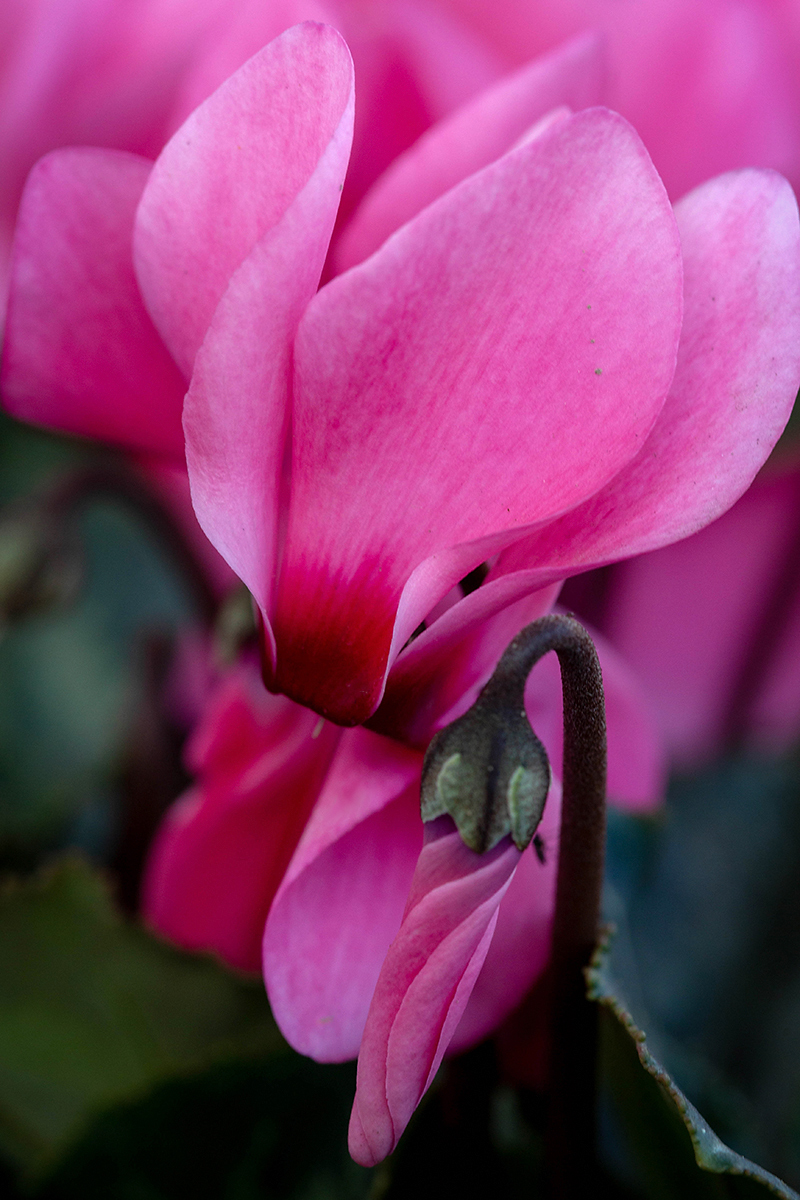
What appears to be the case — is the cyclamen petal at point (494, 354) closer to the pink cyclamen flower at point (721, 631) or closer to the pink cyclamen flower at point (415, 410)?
the pink cyclamen flower at point (415, 410)

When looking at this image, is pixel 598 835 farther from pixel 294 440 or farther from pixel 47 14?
pixel 47 14

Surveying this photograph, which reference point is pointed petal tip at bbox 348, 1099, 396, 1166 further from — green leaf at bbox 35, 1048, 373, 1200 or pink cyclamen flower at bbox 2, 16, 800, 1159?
green leaf at bbox 35, 1048, 373, 1200

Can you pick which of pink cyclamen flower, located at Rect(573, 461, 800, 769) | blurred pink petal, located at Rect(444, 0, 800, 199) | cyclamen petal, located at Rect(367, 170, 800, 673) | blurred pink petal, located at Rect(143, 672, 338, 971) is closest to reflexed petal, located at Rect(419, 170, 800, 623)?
cyclamen petal, located at Rect(367, 170, 800, 673)

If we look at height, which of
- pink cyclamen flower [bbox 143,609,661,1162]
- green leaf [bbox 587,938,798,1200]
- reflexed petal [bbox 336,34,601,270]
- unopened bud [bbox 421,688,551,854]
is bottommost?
green leaf [bbox 587,938,798,1200]

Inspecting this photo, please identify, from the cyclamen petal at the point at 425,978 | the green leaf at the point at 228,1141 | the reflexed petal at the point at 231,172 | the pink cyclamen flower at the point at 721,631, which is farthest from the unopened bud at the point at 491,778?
the pink cyclamen flower at the point at 721,631

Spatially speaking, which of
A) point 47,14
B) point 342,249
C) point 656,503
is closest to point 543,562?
point 656,503

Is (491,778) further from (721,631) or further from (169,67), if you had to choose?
(721,631)
